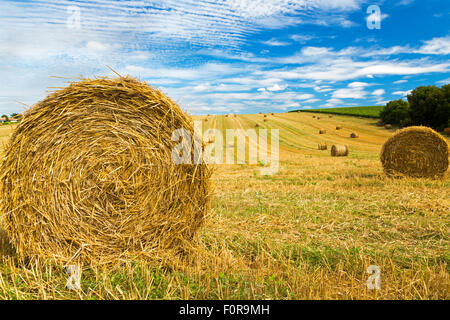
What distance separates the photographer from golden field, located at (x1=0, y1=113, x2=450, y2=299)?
3.29 m

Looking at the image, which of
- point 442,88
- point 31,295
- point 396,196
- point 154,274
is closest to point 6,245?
point 31,295

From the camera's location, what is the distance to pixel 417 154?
34.9ft

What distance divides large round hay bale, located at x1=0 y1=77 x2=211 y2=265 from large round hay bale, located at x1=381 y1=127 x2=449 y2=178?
8.87 metres

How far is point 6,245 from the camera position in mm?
4672

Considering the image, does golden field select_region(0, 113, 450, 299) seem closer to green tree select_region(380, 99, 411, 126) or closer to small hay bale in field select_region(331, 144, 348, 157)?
small hay bale in field select_region(331, 144, 348, 157)

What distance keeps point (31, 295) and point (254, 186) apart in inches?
264

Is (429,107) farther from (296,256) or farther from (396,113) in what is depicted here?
(296,256)

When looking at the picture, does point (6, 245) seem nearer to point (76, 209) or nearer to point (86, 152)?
point (76, 209)
